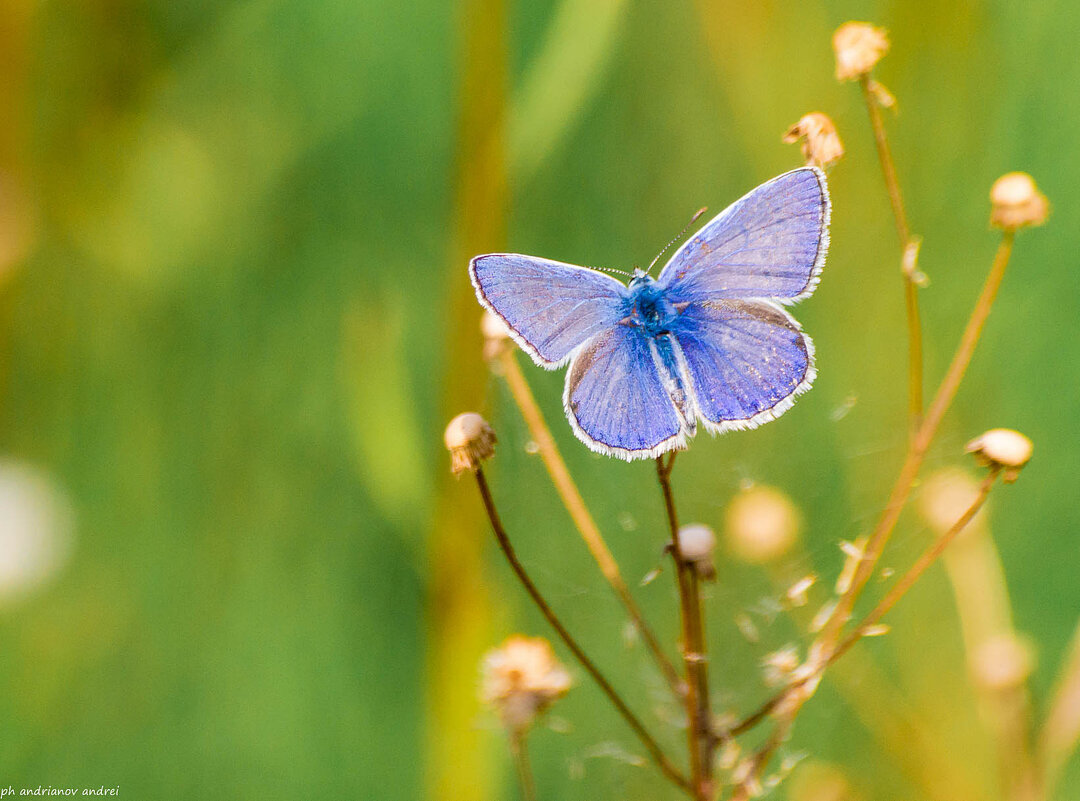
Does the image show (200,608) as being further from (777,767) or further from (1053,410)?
(1053,410)

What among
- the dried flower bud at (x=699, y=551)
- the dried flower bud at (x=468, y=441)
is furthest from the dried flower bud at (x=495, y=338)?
the dried flower bud at (x=699, y=551)

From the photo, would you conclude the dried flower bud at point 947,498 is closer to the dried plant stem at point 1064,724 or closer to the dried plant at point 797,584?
the dried plant at point 797,584

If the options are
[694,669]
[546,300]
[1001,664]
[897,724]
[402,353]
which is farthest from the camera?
[402,353]

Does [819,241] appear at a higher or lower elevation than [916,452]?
higher

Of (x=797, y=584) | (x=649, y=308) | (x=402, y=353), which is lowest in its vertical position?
(x=797, y=584)

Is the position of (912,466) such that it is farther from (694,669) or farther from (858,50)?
(858,50)

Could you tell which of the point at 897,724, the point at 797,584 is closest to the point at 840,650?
the point at 797,584

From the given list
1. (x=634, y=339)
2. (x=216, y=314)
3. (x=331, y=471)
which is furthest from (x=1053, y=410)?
(x=216, y=314)
